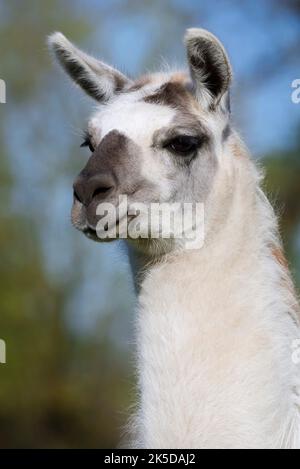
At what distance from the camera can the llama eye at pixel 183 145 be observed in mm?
4598

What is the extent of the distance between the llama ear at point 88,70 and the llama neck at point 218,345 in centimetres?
108

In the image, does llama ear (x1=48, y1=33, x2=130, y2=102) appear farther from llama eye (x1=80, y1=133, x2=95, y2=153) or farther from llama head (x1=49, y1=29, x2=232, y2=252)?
llama eye (x1=80, y1=133, x2=95, y2=153)

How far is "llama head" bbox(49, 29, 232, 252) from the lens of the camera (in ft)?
14.3

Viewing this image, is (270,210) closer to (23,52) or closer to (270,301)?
(270,301)

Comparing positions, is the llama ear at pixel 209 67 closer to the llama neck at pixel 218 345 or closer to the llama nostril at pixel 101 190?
the llama neck at pixel 218 345

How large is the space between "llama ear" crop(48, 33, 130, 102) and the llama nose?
3.09ft

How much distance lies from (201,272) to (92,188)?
64 cm

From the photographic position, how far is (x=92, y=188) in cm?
429

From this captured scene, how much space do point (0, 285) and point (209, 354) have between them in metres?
18.5

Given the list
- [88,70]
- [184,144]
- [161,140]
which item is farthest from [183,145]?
[88,70]

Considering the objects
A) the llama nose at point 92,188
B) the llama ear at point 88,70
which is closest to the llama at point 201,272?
the llama nose at point 92,188

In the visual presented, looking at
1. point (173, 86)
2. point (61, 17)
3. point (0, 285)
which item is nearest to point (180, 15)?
point (61, 17)

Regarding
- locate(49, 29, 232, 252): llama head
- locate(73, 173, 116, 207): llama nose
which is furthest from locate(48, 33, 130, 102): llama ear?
locate(73, 173, 116, 207): llama nose

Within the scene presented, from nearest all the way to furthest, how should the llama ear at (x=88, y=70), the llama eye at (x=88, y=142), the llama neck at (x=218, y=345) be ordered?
the llama neck at (x=218, y=345)
the llama eye at (x=88, y=142)
the llama ear at (x=88, y=70)
